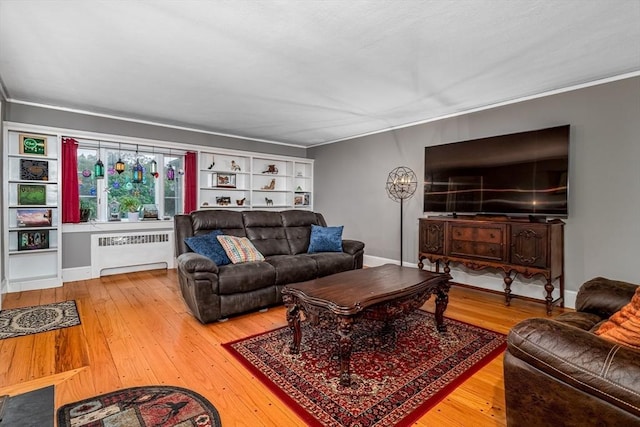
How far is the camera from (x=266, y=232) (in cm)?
441

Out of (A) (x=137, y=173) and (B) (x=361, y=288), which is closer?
(B) (x=361, y=288)

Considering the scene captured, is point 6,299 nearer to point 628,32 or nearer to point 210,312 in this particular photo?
point 210,312

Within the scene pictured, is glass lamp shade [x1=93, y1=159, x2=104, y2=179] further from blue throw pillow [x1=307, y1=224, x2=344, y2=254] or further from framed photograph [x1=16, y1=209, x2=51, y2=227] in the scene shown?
blue throw pillow [x1=307, y1=224, x2=344, y2=254]

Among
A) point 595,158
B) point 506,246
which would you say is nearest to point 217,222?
point 506,246

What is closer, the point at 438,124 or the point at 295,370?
the point at 295,370

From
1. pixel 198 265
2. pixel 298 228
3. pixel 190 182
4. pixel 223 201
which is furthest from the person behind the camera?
pixel 223 201

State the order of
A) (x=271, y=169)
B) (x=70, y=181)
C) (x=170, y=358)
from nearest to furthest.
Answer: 1. (x=170, y=358)
2. (x=70, y=181)
3. (x=271, y=169)

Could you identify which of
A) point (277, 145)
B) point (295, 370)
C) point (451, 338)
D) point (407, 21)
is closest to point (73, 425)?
point (295, 370)

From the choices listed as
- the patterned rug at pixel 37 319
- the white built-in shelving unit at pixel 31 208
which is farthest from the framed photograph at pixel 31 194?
the patterned rug at pixel 37 319

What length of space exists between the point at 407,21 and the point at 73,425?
126 inches

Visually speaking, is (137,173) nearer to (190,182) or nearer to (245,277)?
(190,182)

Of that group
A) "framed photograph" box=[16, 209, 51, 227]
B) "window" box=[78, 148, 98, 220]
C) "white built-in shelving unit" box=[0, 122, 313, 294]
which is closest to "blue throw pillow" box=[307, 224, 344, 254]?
"white built-in shelving unit" box=[0, 122, 313, 294]

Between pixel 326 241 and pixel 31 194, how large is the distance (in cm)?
401

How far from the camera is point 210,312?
3.07 m
